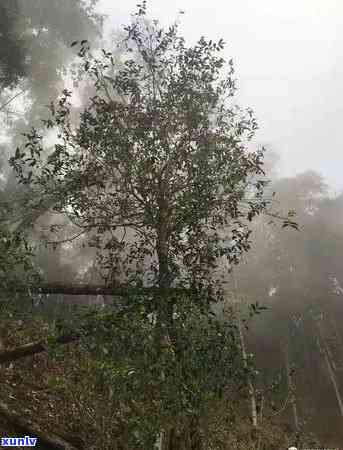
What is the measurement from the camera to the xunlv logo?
691 centimetres

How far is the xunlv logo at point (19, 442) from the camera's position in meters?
6.91

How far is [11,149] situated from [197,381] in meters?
32.3

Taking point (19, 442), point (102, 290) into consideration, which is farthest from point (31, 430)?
point (102, 290)

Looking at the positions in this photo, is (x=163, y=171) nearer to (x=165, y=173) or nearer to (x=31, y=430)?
(x=165, y=173)

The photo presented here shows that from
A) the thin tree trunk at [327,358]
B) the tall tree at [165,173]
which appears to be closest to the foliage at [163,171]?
the tall tree at [165,173]

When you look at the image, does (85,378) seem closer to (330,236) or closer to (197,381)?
(197,381)

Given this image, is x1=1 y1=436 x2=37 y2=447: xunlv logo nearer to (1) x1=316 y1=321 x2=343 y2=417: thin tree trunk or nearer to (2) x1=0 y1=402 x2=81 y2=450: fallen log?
(2) x1=0 y1=402 x2=81 y2=450: fallen log

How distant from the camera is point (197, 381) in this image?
6.05 meters

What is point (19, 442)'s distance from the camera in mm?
7184

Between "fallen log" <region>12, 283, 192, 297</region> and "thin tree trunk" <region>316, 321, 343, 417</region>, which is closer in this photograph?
"fallen log" <region>12, 283, 192, 297</region>

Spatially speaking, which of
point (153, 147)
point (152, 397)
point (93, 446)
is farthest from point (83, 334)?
point (153, 147)

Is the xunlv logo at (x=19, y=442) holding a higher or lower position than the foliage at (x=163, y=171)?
lower

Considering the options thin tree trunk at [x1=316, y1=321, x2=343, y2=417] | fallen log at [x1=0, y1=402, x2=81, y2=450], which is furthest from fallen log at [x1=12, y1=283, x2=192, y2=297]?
thin tree trunk at [x1=316, y1=321, x2=343, y2=417]

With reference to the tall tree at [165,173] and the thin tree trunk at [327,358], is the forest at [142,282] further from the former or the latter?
the thin tree trunk at [327,358]
